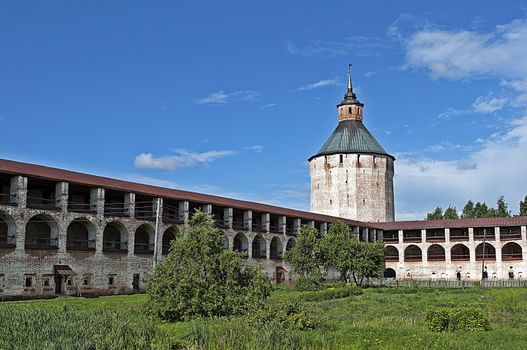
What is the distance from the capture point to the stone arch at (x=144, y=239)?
44.4 metres

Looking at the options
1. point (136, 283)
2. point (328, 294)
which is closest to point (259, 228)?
point (136, 283)

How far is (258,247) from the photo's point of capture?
5641 cm

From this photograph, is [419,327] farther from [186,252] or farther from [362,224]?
[362,224]

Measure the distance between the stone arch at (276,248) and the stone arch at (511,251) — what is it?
2527 centimetres

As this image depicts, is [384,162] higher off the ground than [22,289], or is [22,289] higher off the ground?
[384,162]

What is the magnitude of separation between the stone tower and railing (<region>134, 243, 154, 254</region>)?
3796 cm

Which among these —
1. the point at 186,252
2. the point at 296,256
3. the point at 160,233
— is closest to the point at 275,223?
the point at 296,256

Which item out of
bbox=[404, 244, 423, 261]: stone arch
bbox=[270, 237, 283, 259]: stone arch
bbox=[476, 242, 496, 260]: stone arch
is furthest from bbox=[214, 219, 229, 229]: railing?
bbox=[476, 242, 496, 260]: stone arch

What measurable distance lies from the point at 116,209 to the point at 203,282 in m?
21.4

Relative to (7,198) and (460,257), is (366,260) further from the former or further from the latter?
(7,198)

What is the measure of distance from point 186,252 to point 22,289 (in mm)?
15104

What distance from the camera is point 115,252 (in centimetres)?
4122

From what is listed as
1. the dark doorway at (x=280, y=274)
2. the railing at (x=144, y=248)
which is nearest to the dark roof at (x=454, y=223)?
the dark doorway at (x=280, y=274)

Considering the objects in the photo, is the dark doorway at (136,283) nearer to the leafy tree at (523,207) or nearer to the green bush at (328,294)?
the green bush at (328,294)
